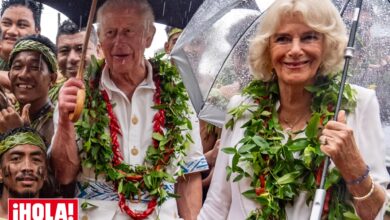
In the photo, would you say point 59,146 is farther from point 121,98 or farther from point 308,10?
point 308,10

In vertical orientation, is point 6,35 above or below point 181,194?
above

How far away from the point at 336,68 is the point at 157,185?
1.08 meters

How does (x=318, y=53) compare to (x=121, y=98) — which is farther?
(x=121, y=98)

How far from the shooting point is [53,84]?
16.1 feet

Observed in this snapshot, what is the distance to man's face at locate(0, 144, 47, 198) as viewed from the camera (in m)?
4.23

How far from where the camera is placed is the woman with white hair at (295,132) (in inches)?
131

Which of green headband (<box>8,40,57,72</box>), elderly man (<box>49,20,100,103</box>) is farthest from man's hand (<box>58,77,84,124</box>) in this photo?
elderly man (<box>49,20,100,103</box>)

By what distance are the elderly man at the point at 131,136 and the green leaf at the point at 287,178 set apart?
2.63 ft

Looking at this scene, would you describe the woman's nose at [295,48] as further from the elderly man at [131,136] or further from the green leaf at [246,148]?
the elderly man at [131,136]

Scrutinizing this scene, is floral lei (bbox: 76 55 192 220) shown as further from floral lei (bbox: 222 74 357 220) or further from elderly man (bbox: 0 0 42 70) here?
elderly man (bbox: 0 0 42 70)

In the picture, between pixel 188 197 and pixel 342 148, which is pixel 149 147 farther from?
pixel 342 148

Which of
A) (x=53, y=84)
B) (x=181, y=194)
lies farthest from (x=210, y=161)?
(x=53, y=84)

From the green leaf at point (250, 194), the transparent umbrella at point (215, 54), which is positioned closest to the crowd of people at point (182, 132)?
the green leaf at point (250, 194)

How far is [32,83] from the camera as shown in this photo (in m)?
4.74
